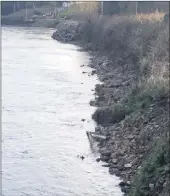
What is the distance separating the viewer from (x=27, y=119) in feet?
52.5

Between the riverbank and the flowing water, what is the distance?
0.48m

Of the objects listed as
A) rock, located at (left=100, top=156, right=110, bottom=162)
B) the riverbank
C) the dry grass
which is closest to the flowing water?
rock, located at (left=100, top=156, right=110, bottom=162)

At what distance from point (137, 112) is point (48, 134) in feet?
8.89

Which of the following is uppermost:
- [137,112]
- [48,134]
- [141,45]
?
[141,45]

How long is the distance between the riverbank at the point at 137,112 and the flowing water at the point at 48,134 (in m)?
0.48

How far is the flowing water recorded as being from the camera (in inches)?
426

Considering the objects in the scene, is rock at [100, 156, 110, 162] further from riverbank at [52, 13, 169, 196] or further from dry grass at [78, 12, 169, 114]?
dry grass at [78, 12, 169, 114]

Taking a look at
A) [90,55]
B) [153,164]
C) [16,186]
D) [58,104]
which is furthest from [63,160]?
[90,55]

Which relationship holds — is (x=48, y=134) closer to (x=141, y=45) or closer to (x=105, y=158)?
(x=105, y=158)

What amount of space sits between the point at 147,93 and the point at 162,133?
3053 mm

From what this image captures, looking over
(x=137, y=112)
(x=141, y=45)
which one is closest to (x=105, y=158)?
(x=137, y=112)

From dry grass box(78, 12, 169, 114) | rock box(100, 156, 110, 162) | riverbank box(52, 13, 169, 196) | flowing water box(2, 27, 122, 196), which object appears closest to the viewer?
riverbank box(52, 13, 169, 196)

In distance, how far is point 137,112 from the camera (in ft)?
47.4

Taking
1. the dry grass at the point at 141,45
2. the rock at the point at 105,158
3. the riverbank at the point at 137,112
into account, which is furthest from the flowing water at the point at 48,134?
the dry grass at the point at 141,45
